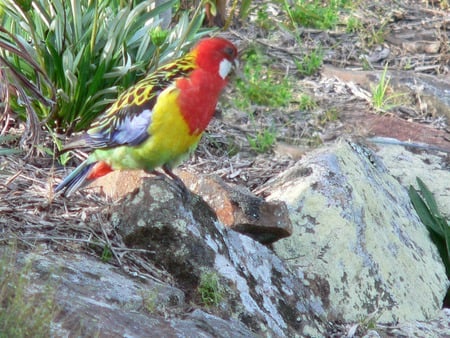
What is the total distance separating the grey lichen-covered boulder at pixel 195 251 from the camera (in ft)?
14.4

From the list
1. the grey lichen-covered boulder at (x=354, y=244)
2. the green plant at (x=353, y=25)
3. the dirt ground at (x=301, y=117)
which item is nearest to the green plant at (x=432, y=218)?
the grey lichen-covered boulder at (x=354, y=244)

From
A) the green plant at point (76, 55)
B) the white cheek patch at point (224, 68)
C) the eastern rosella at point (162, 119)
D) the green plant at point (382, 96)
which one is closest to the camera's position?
the eastern rosella at point (162, 119)

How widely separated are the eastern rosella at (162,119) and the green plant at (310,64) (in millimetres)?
3208

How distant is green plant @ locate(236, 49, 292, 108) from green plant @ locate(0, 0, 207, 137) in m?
1.16

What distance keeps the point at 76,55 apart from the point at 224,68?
63.1 inches

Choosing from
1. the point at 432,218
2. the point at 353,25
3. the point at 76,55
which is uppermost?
the point at 76,55

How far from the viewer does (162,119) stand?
4410 millimetres

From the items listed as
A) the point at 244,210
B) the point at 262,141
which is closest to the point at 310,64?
the point at 262,141

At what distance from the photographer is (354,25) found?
28.0ft

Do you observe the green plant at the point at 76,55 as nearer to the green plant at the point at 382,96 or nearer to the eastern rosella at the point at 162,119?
the eastern rosella at the point at 162,119

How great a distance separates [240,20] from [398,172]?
2353mm

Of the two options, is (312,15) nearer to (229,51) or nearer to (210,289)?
(229,51)

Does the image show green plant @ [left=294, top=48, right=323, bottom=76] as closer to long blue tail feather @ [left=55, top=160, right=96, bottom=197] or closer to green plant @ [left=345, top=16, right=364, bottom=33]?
green plant @ [left=345, top=16, right=364, bottom=33]

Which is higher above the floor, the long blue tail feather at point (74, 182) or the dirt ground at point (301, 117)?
the long blue tail feather at point (74, 182)
